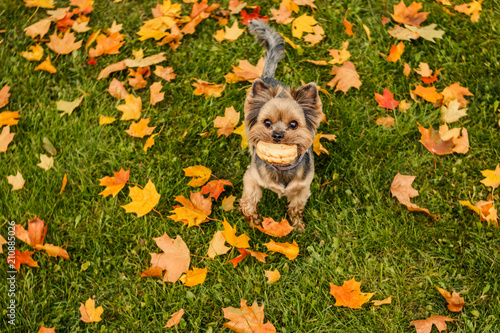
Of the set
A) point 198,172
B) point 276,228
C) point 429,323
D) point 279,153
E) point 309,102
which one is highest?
point 309,102

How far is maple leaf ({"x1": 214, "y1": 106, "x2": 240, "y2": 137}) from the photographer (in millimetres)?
4621

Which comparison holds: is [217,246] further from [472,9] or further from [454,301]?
[472,9]

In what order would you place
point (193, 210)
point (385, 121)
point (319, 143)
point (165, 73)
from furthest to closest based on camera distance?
1. point (165, 73)
2. point (385, 121)
3. point (319, 143)
4. point (193, 210)

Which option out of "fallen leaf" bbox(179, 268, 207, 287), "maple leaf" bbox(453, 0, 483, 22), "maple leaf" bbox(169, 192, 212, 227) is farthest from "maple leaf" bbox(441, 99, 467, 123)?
"fallen leaf" bbox(179, 268, 207, 287)

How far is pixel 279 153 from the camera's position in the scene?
10.3 ft

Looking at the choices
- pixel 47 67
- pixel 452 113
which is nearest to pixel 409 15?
pixel 452 113

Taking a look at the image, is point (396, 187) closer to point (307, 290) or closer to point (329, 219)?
point (329, 219)

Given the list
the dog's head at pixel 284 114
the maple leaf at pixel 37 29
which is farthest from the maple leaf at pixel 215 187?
the maple leaf at pixel 37 29

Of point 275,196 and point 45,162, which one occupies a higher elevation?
point 45,162

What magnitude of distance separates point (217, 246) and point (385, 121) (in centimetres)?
236

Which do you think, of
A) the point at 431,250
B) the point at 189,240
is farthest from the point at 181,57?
the point at 431,250

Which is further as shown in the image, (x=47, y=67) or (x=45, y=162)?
(x=47, y=67)

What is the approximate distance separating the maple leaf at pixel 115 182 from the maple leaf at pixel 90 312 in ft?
3.67

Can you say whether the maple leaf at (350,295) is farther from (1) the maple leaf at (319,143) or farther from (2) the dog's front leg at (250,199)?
(1) the maple leaf at (319,143)
